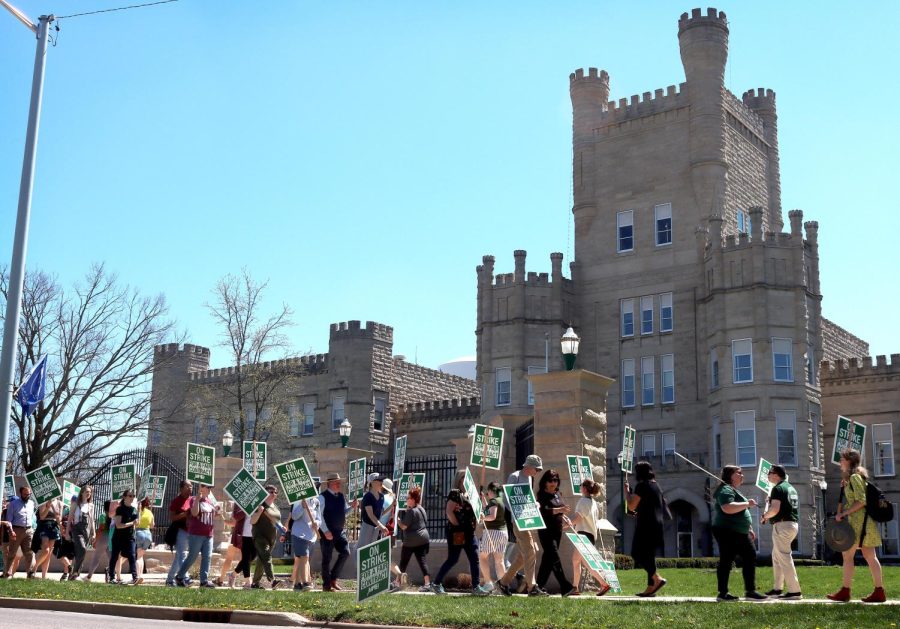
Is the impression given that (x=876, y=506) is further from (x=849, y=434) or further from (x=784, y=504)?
(x=849, y=434)

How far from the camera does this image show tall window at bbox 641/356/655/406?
46.8m

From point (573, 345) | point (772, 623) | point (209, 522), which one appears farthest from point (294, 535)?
point (772, 623)

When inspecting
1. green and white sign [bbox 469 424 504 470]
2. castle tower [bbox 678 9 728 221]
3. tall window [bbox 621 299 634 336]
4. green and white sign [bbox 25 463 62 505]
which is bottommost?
green and white sign [bbox 25 463 62 505]

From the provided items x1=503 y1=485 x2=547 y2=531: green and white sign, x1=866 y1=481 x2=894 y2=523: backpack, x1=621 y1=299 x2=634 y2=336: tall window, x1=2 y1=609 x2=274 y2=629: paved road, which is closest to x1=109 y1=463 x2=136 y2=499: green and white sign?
x1=2 y1=609 x2=274 y2=629: paved road

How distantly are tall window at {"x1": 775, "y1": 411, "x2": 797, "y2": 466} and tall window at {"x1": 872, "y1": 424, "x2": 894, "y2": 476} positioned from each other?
24.7 feet

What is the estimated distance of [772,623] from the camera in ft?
35.2

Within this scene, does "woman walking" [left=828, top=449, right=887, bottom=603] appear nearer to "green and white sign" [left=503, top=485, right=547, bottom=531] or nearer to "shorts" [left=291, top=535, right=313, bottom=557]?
"green and white sign" [left=503, top=485, right=547, bottom=531]

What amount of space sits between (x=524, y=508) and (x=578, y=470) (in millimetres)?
1908

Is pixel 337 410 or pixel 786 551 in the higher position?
pixel 337 410

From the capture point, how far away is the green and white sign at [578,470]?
16.0 m

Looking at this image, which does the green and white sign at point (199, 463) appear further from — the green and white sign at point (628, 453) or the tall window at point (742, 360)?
the tall window at point (742, 360)

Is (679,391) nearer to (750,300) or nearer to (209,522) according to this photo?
(750,300)

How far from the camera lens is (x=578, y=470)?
16.1 m

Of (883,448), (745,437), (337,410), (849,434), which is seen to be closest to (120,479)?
(849,434)
